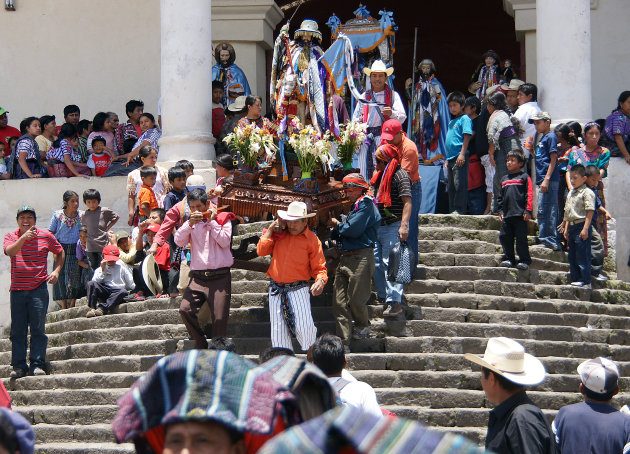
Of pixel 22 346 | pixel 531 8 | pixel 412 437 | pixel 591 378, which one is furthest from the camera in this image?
pixel 531 8

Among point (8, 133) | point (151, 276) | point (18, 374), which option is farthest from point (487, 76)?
point (18, 374)

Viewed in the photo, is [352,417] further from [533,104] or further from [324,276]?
[533,104]

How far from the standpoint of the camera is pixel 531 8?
1669cm

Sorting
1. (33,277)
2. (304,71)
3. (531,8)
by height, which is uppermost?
(531,8)

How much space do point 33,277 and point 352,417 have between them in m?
9.50

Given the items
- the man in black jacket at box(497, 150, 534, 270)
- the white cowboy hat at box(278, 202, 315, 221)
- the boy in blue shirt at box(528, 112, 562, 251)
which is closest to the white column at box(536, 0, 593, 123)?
the boy in blue shirt at box(528, 112, 562, 251)

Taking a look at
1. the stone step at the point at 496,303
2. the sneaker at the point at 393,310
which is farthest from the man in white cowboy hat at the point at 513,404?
the stone step at the point at 496,303

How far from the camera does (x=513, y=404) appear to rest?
533cm

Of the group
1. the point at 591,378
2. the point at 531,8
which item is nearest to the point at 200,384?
the point at 591,378

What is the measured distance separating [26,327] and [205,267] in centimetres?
216

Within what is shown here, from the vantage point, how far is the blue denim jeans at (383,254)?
10828mm

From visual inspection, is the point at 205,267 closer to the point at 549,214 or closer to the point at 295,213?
the point at 295,213

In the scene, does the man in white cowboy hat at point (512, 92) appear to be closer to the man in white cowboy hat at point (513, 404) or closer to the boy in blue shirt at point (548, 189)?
the boy in blue shirt at point (548, 189)

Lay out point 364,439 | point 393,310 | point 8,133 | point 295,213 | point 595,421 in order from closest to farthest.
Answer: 1. point 364,439
2. point 595,421
3. point 295,213
4. point 393,310
5. point 8,133
